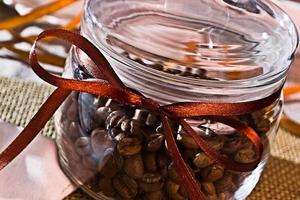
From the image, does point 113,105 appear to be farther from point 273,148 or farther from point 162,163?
point 273,148

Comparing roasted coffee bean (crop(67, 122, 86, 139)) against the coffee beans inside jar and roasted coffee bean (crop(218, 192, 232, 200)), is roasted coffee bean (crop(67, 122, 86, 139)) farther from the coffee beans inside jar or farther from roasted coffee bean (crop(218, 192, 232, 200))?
roasted coffee bean (crop(218, 192, 232, 200))

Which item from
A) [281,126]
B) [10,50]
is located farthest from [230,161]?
[10,50]

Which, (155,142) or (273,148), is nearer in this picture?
(155,142)

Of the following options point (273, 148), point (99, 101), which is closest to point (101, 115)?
point (99, 101)

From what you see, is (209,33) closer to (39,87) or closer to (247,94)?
(247,94)

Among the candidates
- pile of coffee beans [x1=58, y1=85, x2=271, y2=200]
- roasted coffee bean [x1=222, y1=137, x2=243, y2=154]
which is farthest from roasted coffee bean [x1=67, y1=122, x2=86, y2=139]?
roasted coffee bean [x1=222, y1=137, x2=243, y2=154]

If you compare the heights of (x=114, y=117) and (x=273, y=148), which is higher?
(x=114, y=117)

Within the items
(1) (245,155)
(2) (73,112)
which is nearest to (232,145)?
(1) (245,155)
